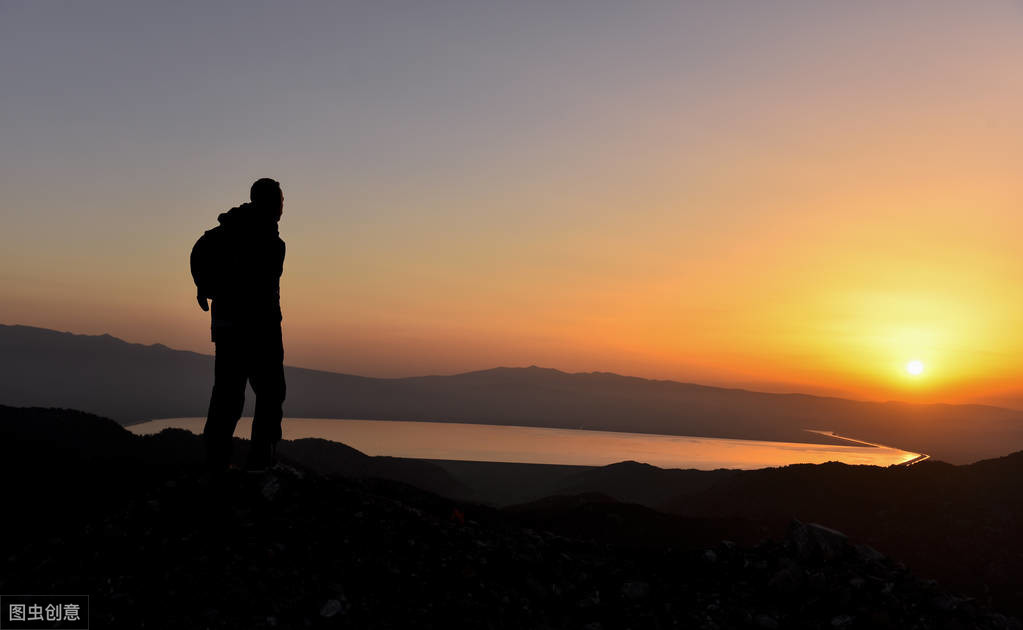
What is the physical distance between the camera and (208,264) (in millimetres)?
8367

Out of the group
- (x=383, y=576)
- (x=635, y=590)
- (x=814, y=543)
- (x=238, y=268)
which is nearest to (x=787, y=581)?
(x=814, y=543)

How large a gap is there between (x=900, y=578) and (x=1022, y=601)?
36.5 feet

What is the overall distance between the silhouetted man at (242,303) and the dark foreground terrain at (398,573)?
72 centimetres

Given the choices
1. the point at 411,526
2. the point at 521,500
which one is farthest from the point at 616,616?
the point at 521,500

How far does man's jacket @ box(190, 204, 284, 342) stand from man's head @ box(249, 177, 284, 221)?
8cm

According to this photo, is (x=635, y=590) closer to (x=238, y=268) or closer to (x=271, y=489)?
(x=271, y=489)

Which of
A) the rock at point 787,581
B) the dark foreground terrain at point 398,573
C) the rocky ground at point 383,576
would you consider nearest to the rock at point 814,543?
the dark foreground terrain at point 398,573

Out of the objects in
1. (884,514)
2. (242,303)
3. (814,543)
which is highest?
(242,303)

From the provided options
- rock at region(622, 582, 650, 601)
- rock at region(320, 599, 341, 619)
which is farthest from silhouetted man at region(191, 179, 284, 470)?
rock at region(622, 582, 650, 601)

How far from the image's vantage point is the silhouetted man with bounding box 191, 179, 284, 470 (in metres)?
8.34

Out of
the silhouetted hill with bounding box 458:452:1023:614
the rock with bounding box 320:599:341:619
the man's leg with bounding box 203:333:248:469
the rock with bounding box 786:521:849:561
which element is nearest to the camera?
the rock with bounding box 320:599:341:619

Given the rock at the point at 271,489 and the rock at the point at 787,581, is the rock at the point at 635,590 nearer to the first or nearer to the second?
the rock at the point at 787,581

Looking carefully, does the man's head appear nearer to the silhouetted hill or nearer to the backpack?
the backpack

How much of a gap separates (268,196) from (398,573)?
458 cm
